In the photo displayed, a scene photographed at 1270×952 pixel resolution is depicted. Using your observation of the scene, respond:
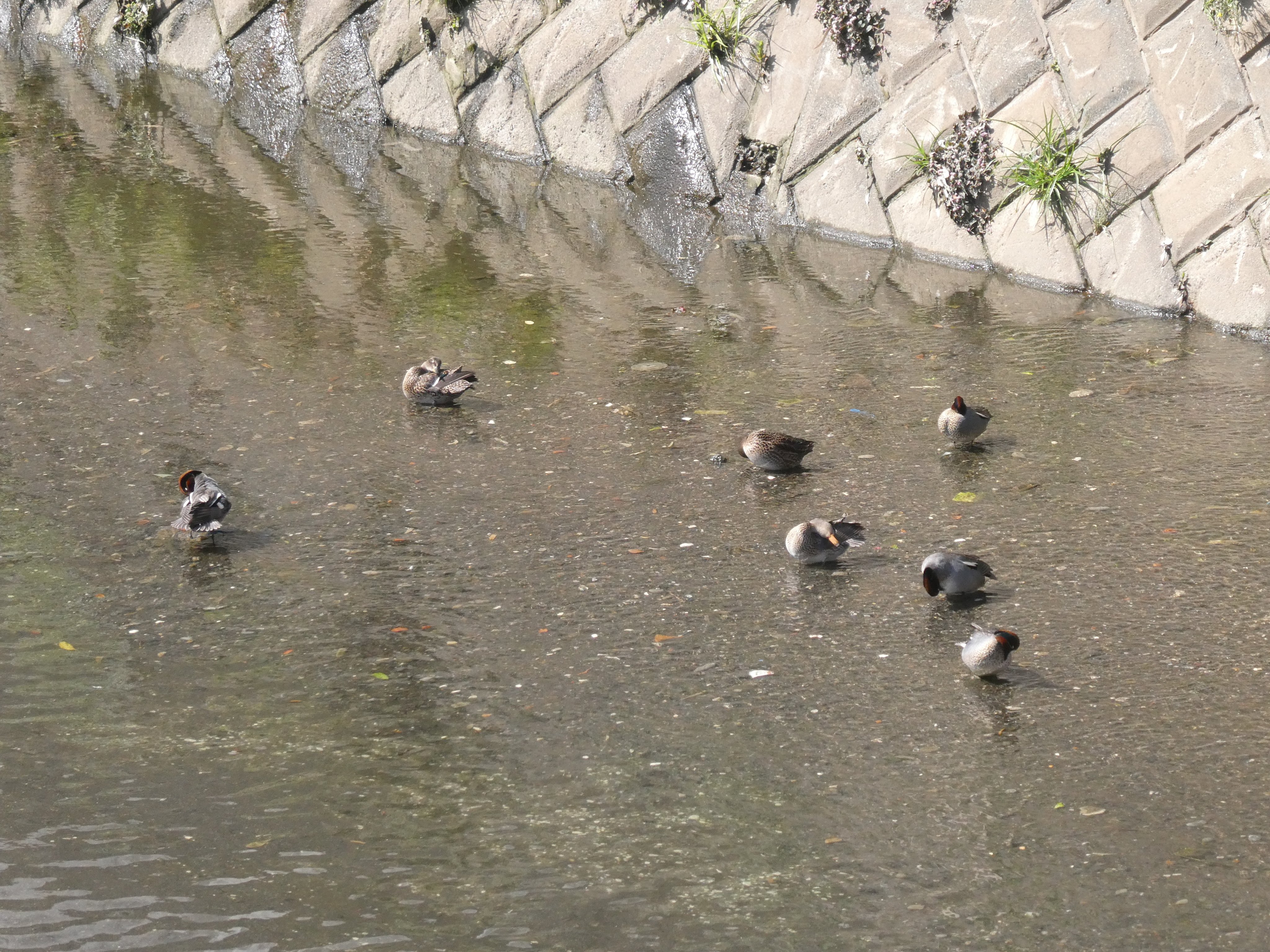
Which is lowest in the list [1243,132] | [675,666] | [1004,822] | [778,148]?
[1004,822]

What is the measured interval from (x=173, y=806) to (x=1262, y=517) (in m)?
3.85

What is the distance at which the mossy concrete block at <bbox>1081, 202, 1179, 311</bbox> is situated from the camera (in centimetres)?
744

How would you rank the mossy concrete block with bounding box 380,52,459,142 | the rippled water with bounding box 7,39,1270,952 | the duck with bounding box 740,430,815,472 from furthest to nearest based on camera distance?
the mossy concrete block with bounding box 380,52,459,142, the duck with bounding box 740,430,815,472, the rippled water with bounding box 7,39,1270,952

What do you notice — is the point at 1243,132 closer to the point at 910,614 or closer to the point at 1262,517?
the point at 1262,517

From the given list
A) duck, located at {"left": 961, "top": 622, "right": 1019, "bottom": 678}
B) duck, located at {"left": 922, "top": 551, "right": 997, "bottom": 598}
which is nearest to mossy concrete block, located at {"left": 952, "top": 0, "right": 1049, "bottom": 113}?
duck, located at {"left": 922, "top": 551, "right": 997, "bottom": 598}

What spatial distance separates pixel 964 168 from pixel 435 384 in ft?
11.7

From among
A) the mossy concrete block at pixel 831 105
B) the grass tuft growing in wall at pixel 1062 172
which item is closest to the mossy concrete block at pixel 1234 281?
the grass tuft growing in wall at pixel 1062 172

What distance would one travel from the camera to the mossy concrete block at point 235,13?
12.5m

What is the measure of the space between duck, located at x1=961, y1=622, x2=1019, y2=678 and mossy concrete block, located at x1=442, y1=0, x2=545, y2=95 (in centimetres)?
757

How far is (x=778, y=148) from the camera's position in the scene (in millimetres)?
9258

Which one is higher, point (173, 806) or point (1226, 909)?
point (173, 806)

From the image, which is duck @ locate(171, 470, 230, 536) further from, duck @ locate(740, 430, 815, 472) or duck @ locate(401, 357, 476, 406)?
duck @ locate(740, 430, 815, 472)

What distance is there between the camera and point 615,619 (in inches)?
184

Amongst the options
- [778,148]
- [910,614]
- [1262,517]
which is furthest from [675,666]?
[778,148]
